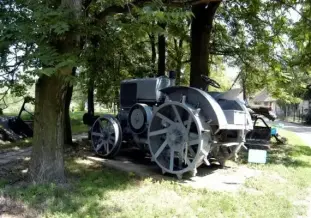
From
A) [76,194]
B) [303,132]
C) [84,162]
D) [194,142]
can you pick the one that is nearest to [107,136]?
[84,162]

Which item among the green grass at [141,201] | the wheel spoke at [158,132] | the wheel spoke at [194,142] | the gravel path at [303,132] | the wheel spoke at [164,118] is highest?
the wheel spoke at [164,118]

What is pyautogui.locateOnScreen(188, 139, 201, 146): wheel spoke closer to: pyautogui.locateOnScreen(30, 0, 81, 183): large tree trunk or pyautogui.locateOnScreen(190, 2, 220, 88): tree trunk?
pyautogui.locateOnScreen(30, 0, 81, 183): large tree trunk

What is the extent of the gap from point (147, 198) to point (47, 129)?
Result: 2.00 m

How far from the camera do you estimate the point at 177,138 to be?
686 centimetres

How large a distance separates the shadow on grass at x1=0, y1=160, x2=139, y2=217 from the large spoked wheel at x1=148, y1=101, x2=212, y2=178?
88cm

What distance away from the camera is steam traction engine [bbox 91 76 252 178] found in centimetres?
662

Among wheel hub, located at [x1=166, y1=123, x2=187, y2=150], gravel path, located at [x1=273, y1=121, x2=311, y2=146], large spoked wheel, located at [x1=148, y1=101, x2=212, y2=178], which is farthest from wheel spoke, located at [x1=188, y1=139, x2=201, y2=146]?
gravel path, located at [x1=273, y1=121, x2=311, y2=146]

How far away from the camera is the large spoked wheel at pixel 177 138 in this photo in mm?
6515

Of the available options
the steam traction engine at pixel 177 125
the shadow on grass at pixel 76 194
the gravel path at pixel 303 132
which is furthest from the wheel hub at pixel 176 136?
the gravel path at pixel 303 132

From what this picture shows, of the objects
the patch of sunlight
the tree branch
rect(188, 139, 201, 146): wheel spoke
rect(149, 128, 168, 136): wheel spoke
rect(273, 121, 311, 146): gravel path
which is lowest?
the patch of sunlight

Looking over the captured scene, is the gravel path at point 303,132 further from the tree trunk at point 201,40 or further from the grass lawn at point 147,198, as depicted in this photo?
the grass lawn at point 147,198

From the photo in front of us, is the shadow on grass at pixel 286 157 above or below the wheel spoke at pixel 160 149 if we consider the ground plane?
below

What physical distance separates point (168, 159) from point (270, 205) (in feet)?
8.20

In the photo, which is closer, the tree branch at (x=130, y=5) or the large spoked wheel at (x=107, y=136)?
the tree branch at (x=130, y=5)
